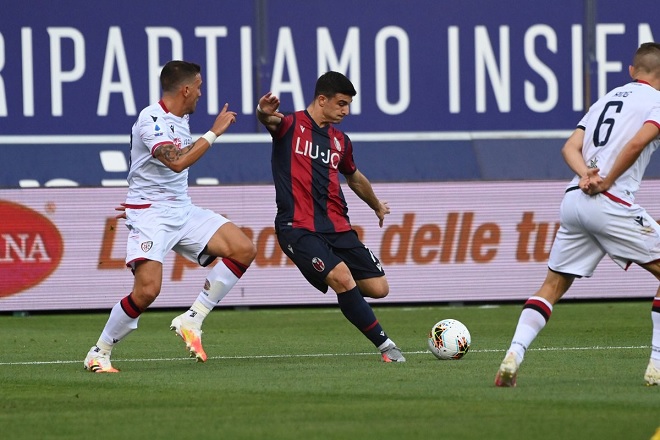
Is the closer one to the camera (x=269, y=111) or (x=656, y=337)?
(x=656, y=337)

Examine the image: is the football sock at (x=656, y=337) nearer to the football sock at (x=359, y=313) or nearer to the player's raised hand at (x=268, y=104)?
the football sock at (x=359, y=313)

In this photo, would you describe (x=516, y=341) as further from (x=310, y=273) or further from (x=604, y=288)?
(x=604, y=288)

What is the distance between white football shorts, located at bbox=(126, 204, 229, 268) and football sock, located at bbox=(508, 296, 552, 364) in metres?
2.91

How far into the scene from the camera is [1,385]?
30.0 ft

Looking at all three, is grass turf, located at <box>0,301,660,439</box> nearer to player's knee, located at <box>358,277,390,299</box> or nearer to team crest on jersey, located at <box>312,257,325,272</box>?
player's knee, located at <box>358,277,390,299</box>

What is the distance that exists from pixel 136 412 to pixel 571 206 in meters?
2.87

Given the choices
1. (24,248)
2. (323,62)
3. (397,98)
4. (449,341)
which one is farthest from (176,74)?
(397,98)

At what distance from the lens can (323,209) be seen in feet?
34.6

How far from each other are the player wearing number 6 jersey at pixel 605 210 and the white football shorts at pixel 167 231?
9.53 ft

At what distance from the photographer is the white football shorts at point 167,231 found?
10078mm

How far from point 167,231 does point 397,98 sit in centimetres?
1051

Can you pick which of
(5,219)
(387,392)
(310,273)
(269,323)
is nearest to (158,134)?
(310,273)

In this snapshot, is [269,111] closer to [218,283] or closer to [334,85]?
[334,85]

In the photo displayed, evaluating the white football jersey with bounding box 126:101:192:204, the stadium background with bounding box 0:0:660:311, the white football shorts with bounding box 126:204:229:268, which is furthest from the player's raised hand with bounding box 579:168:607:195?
the stadium background with bounding box 0:0:660:311
